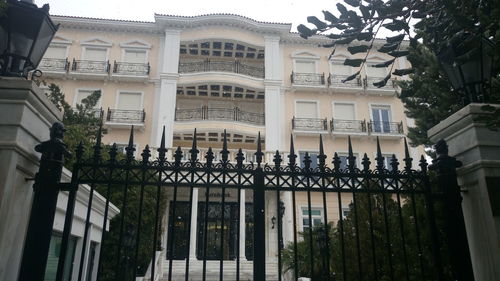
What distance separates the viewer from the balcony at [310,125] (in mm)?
24378

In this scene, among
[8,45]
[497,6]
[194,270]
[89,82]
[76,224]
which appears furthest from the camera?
[89,82]

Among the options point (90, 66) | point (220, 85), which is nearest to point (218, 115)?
point (220, 85)

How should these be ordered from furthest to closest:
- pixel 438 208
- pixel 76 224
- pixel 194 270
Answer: pixel 194 270, pixel 76 224, pixel 438 208

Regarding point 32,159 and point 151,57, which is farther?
point 151,57

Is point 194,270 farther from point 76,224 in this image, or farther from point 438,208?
point 438,208

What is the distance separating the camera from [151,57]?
25531mm

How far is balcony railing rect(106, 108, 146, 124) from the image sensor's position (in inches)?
931

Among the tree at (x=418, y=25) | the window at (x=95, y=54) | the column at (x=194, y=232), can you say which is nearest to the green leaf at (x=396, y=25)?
the tree at (x=418, y=25)

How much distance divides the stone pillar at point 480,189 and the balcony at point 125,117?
21285mm

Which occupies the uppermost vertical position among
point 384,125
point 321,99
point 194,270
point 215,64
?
point 215,64

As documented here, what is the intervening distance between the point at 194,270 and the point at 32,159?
14.7 meters

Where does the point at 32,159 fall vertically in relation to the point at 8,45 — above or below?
below

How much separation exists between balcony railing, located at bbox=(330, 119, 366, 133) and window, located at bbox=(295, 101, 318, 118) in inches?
51.6

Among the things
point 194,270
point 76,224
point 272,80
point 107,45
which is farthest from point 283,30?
point 76,224
